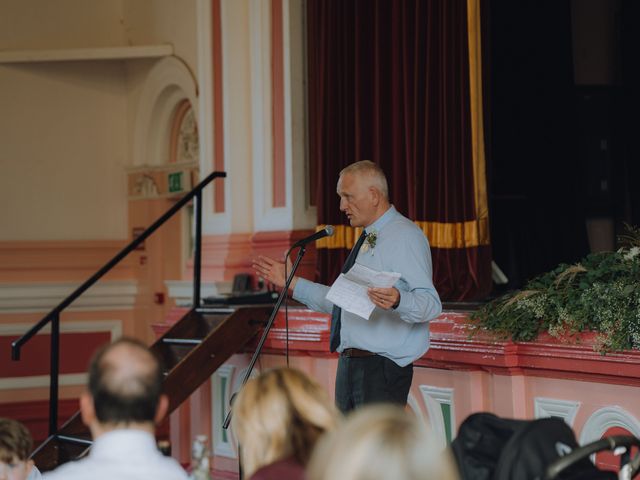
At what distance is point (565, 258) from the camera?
7082mm

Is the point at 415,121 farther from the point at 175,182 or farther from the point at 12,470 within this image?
the point at 175,182

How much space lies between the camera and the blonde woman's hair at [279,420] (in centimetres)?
236

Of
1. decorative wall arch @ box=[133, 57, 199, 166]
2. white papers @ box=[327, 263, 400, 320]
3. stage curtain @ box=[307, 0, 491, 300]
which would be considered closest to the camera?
white papers @ box=[327, 263, 400, 320]

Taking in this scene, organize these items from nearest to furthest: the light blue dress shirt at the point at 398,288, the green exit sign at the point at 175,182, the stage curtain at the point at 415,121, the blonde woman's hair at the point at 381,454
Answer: the blonde woman's hair at the point at 381,454
the light blue dress shirt at the point at 398,288
the stage curtain at the point at 415,121
the green exit sign at the point at 175,182

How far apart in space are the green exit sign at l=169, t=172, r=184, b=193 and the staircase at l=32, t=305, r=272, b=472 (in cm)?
283

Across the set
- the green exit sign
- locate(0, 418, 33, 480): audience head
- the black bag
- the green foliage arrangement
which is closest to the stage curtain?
the green foliage arrangement

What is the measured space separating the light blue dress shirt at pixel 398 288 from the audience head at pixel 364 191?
5 cm

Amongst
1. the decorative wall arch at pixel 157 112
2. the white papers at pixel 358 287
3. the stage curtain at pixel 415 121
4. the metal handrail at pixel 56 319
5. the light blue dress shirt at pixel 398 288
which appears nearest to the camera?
the white papers at pixel 358 287

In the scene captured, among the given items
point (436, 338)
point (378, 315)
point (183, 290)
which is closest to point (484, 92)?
point (436, 338)

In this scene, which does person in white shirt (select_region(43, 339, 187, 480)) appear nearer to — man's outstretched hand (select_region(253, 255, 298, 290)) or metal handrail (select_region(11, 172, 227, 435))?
man's outstretched hand (select_region(253, 255, 298, 290))

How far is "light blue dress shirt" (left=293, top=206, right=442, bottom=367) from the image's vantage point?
4293mm

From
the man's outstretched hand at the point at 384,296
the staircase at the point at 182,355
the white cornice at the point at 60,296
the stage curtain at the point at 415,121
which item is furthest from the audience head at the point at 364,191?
the white cornice at the point at 60,296

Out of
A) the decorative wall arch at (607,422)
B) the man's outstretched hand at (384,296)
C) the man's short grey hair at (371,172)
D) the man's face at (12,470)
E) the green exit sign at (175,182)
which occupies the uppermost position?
the green exit sign at (175,182)

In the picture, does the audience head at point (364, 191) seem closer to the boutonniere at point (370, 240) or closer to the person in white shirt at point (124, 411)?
the boutonniere at point (370, 240)
